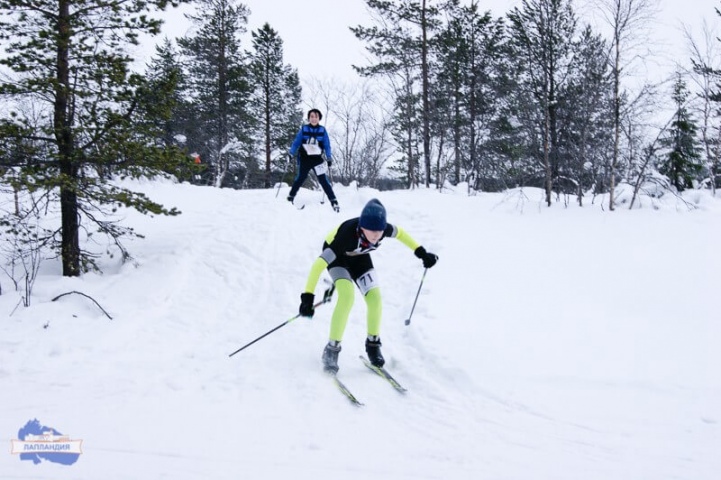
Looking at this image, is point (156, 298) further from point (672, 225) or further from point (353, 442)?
point (672, 225)

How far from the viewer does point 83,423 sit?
11.3ft

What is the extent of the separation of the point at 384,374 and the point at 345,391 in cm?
56

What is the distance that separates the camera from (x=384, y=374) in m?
4.43

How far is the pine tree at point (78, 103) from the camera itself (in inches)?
245

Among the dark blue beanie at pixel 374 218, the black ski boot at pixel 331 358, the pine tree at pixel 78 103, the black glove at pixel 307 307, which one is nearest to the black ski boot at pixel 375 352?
the black ski boot at pixel 331 358

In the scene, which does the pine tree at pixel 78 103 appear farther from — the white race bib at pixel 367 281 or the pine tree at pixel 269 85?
the pine tree at pixel 269 85

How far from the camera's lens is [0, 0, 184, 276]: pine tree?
6.21 m

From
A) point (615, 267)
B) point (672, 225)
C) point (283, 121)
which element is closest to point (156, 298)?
point (615, 267)

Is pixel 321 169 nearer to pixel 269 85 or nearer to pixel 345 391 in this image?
pixel 345 391

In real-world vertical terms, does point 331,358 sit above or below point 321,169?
below

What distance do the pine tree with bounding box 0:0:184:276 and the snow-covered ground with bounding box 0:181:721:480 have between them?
1.34 meters

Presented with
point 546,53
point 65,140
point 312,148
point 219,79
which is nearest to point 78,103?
point 65,140

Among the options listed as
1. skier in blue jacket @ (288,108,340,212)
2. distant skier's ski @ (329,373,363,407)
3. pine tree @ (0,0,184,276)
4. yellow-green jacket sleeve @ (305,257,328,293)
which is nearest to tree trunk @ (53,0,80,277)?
pine tree @ (0,0,184,276)

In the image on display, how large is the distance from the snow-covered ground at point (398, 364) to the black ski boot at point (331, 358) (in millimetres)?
110
